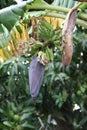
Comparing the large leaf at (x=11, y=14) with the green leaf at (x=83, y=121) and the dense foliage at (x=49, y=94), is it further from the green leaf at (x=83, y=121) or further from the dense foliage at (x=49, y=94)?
the green leaf at (x=83, y=121)

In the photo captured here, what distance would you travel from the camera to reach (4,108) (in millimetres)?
1267

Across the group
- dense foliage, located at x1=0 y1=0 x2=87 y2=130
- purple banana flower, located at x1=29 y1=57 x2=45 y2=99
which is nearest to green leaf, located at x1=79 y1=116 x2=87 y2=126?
dense foliage, located at x1=0 y1=0 x2=87 y2=130

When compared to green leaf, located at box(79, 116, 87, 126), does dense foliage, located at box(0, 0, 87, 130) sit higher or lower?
higher

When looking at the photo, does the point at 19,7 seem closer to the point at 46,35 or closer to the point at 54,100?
the point at 46,35

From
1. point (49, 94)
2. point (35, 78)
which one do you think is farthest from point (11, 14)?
point (49, 94)

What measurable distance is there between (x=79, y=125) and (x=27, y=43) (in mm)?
449

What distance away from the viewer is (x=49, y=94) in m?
1.26

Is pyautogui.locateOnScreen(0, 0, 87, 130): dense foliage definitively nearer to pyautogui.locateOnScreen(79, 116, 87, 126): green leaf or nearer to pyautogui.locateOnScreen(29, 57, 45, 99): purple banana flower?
pyautogui.locateOnScreen(79, 116, 87, 126): green leaf

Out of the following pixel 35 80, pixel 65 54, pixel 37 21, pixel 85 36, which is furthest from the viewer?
pixel 85 36

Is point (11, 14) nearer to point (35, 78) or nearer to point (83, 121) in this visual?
point (35, 78)

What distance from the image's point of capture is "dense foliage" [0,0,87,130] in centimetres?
119

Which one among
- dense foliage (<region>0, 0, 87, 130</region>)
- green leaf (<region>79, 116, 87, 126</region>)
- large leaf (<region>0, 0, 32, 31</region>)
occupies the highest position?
large leaf (<region>0, 0, 32, 31</region>)

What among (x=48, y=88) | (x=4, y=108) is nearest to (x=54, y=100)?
(x=48, y=88)

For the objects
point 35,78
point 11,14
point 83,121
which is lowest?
point 83,121
